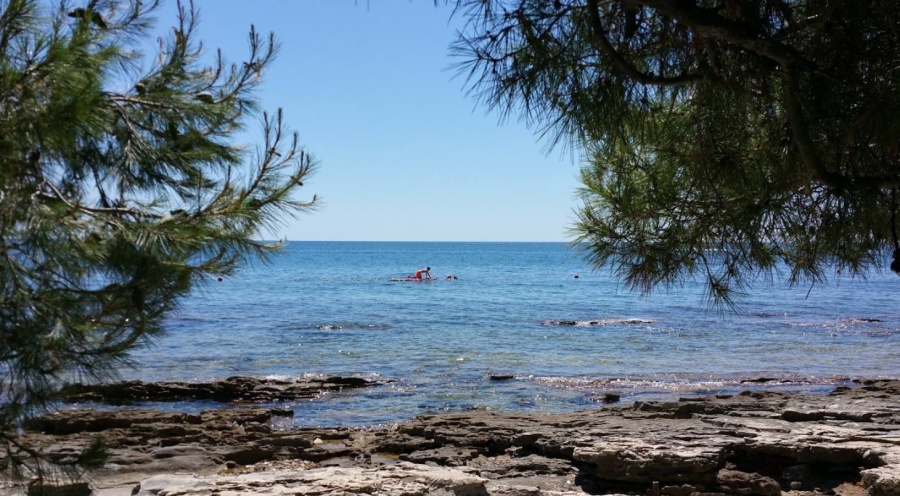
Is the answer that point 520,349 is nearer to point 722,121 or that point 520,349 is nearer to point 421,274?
point 722,121

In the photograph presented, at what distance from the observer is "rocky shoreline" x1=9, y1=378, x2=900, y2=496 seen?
5.70 m

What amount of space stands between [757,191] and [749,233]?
0.27 metres

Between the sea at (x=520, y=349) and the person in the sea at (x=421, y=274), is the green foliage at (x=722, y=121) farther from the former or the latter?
the person in the sea at (x=421, y=274)

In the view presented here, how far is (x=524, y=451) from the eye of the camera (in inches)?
301

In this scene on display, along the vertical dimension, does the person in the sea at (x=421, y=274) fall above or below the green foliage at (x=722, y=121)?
below

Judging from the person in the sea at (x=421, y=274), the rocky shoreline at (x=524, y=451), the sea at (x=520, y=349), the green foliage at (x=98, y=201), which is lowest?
the sea at (x=520, y=349)

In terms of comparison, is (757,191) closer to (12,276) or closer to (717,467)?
(717,467)

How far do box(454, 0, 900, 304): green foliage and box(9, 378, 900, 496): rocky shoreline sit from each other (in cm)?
182

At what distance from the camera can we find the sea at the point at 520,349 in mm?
12266

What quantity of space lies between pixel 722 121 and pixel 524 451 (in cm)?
423

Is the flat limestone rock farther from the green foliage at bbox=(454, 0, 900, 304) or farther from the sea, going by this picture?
the green foliage at bbox=(454, 0, 900, 304)

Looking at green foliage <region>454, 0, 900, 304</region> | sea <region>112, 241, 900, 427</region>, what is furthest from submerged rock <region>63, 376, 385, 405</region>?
green foliage <region>454, 0, 900, 304</region>

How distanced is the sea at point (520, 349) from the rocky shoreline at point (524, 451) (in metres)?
1.09

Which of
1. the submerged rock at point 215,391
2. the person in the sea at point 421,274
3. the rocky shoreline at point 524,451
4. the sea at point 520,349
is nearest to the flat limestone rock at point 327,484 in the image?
the rocky shoreline at point 524,451
